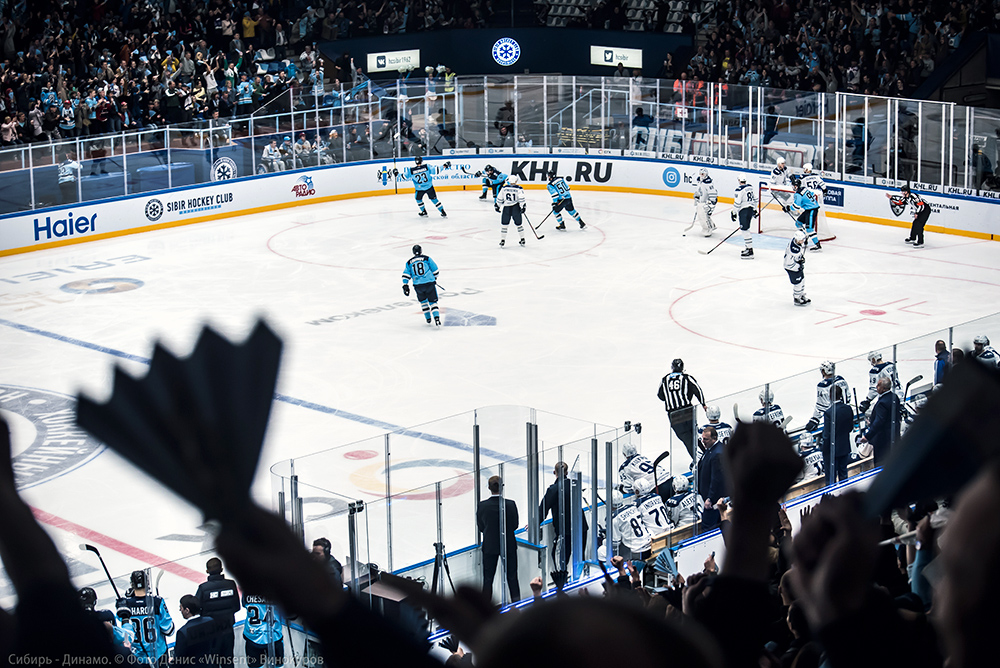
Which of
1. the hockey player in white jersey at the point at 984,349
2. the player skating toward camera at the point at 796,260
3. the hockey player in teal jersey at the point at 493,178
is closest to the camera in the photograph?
the hockey player in white jersey at the point at 984,349

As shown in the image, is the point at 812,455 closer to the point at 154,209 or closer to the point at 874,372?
the point at 874,372

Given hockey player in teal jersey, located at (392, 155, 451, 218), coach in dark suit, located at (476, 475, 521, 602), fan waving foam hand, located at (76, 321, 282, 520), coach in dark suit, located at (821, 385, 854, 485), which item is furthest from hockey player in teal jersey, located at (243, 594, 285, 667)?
hockey player in teal jersey, located at (392, 155, 451, 218)

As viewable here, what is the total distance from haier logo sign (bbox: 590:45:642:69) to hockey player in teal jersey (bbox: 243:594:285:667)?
32.1 metres

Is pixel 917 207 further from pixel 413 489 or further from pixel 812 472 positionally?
pixel 413 489

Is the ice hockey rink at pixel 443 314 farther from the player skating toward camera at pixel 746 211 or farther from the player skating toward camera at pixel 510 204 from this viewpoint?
the player skating toward camera at pixel 510 204

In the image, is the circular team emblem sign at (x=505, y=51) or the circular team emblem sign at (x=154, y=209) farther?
the circular team emblem sign at (x=505, y=51)

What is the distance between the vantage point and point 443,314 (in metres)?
18.5

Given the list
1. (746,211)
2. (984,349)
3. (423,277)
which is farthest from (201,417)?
(746,211)

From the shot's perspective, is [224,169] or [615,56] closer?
[224,169]

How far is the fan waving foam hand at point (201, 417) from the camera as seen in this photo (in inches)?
42.3

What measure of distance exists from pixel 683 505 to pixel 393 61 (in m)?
30.0

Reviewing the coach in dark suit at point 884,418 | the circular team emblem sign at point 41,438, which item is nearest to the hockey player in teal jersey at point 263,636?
the circular team emblem sign at point 41,438

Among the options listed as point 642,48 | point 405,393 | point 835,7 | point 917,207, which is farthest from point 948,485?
point 642,48

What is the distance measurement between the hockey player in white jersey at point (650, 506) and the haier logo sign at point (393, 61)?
3010 centimetres
